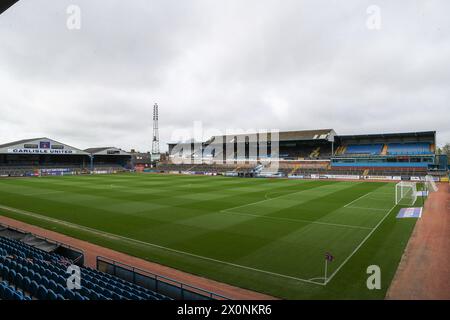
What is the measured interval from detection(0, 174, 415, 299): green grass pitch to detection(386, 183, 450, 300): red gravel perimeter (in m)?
0.48

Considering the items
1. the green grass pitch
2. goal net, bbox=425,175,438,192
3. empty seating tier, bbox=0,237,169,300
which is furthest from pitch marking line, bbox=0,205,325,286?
goal net, bbox=425,175,438,192

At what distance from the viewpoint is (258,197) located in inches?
1452

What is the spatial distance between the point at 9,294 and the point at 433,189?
2088 inches

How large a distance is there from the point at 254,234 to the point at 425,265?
975 centimetres

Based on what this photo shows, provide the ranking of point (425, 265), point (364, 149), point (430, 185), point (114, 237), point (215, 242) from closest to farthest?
point (425, 265)
point (215, 242)
point (114, 237)
point (430, 185)
point (364, 149)

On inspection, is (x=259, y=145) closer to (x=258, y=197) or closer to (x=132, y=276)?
(x=258, y=197)

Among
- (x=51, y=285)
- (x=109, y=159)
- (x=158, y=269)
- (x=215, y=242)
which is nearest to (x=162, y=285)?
(x=158, y=269)

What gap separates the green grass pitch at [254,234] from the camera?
44.2 feet

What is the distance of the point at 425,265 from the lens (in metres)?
14.6

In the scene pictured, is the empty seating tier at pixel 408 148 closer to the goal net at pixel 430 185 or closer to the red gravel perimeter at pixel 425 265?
the goal net at pixel 430 185

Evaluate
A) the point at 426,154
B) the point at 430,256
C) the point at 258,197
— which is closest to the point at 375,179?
the point at 426,154

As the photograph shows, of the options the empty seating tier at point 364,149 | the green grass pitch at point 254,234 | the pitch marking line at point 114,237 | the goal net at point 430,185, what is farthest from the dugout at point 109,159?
the goal net at point 430,185

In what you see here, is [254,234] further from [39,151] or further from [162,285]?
[39,151]

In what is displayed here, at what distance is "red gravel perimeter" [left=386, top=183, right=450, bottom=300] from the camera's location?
465 inches
